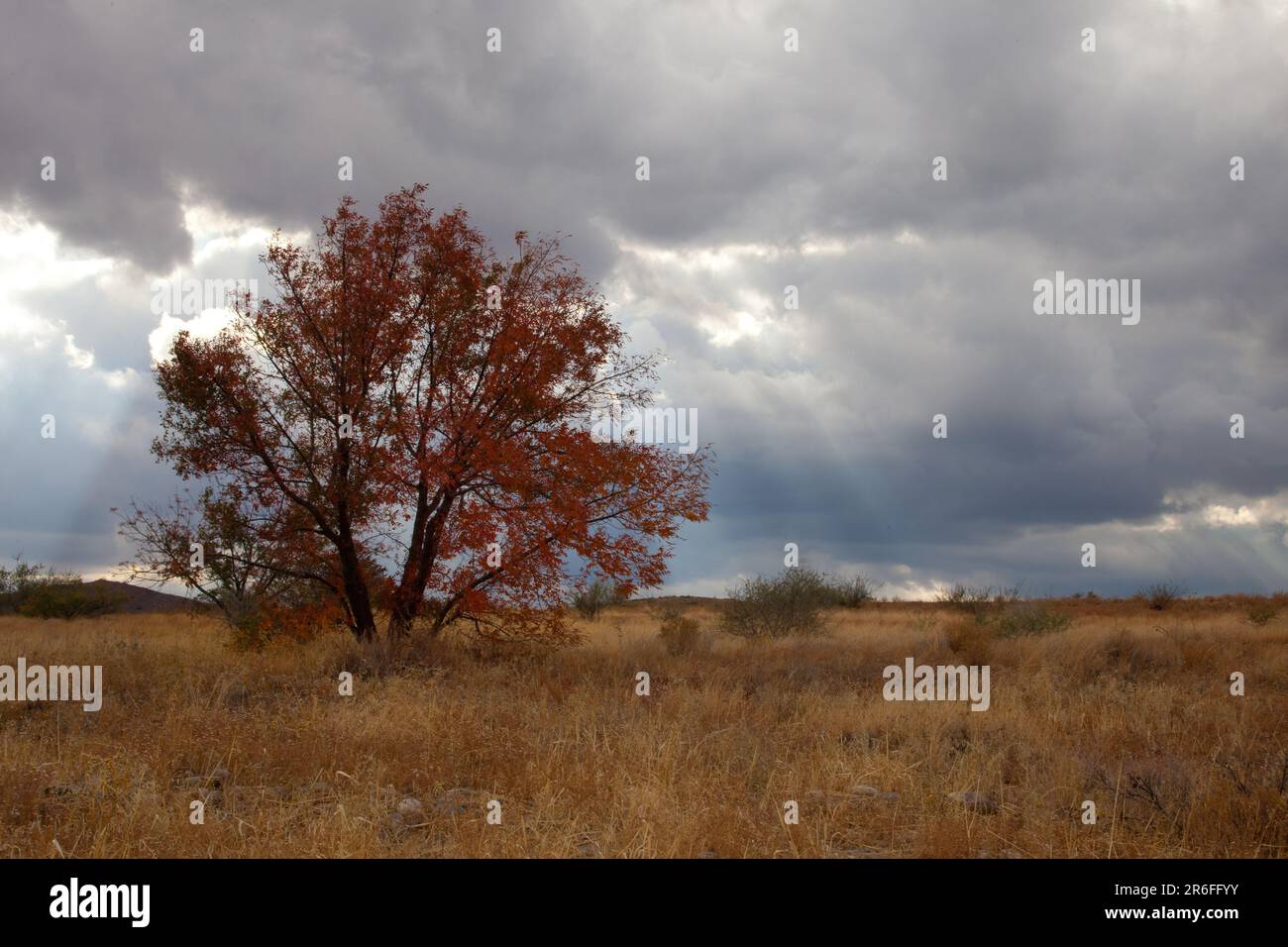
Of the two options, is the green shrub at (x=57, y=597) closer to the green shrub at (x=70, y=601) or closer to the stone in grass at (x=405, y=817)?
the green shrub at (x=70, y=601)

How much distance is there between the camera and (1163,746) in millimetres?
9867

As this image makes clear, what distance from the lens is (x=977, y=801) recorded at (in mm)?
7648

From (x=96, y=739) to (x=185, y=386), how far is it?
7.05 m

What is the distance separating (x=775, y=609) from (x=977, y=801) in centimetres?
1924

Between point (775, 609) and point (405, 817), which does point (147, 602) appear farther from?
point (405, 817)

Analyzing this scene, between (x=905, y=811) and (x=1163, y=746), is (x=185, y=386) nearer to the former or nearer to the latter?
(x=905, y=811)

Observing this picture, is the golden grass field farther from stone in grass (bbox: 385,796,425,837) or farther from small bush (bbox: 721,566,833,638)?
small bush (bbox: 721,566,833,638)

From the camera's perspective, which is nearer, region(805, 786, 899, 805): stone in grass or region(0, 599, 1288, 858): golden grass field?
region(0, 599, 1288, 858): golden grass field

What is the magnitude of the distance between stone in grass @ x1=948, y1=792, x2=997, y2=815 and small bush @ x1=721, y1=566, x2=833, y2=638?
17.9 meters

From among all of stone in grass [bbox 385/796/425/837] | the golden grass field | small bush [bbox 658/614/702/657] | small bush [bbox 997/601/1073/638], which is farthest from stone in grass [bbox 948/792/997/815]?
small bush [bbox 997/601/1073/638]

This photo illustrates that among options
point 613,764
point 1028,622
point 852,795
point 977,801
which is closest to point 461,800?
point 613,764

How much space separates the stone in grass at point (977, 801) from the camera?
7.58m

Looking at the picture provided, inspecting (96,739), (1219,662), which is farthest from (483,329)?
(1219,662)

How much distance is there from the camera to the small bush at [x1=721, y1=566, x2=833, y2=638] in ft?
86.4
